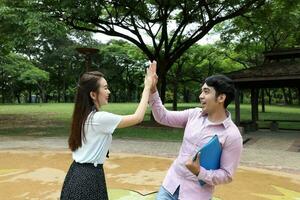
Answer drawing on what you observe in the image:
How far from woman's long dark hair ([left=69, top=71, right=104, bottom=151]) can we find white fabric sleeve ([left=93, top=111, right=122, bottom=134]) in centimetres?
9

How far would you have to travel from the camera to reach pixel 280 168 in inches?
382

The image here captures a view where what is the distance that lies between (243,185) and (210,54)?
26.9m

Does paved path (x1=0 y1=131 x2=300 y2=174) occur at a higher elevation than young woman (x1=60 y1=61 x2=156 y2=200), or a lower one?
lower

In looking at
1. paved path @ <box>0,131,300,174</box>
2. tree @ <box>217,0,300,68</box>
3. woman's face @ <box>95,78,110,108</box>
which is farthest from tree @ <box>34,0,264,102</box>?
woman's face @ <box>95,78,110,108</box>

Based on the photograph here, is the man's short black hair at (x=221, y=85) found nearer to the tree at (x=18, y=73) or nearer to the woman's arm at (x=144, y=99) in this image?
the woman's arm at (x=144, y=99)

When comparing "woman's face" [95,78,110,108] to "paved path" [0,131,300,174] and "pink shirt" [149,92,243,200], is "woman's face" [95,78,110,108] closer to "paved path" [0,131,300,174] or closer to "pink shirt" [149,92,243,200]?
"pink shirt" [149,92,243,200]

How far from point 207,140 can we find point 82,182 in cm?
102

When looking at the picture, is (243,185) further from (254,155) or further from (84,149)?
(84,149)

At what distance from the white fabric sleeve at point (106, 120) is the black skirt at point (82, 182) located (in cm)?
32

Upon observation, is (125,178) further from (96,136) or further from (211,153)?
(211,153)

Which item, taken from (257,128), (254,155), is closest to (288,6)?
(257,128)

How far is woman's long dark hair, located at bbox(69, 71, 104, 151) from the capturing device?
10.1 feet

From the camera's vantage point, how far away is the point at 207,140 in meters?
2.71

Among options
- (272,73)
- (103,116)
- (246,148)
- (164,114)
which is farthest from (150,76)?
(272,73)
